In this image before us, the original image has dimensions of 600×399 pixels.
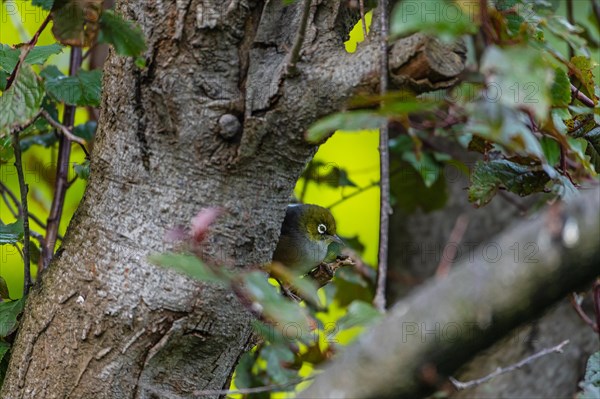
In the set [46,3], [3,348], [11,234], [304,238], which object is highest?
[46,3]

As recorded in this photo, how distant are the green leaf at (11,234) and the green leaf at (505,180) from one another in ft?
2.87

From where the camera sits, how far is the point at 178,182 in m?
1.15

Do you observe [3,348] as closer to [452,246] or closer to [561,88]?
[561,88]

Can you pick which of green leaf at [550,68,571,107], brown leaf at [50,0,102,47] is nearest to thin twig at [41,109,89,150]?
brown leaf at [50,0,102,47]

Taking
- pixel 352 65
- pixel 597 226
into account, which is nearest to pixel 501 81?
pixel 597 226

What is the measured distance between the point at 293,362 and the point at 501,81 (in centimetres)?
143

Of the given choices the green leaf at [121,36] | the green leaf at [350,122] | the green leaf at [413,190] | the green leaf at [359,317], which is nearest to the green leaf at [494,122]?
the green leaf at [350,122]

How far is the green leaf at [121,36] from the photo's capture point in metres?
1.00

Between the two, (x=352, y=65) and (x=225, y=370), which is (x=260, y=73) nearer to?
(x=352, y=65)

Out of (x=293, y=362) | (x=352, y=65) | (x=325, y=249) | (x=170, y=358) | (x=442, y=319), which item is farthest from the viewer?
(x=293, y=362)

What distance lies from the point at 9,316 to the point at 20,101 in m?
0.42

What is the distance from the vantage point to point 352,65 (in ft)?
3.50

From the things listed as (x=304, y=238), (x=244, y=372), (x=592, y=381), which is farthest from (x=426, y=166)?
(x=592, y=381)

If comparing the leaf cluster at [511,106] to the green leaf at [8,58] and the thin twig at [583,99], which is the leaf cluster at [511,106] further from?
the green leaf at [8,58]
